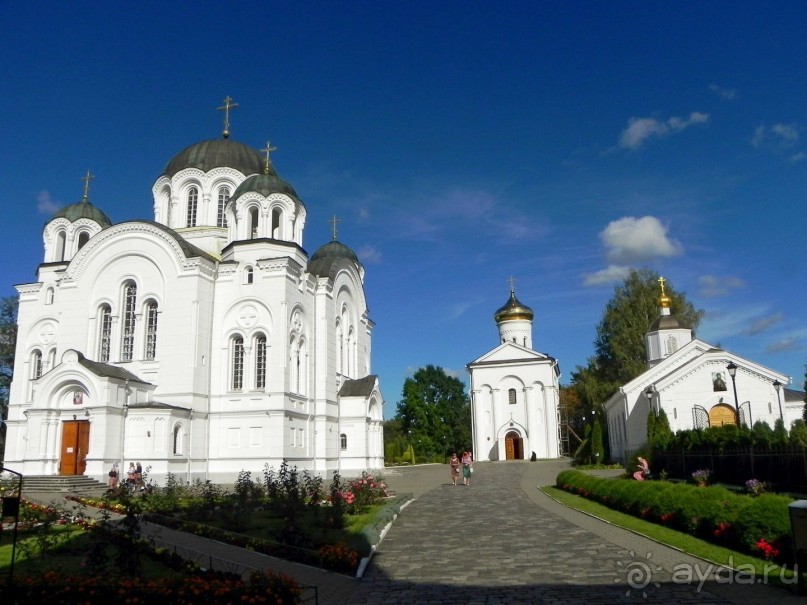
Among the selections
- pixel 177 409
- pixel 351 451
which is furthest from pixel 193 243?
pixel 351 451

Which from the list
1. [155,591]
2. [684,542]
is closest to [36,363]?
[155,591]

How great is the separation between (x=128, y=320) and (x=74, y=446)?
5930mm

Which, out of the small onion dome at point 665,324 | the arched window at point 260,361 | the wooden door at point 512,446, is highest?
the small onion dome at point 665,324

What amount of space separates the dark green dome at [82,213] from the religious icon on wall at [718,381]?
30.8m

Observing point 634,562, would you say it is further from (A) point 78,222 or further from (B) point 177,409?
(A) point 78,222

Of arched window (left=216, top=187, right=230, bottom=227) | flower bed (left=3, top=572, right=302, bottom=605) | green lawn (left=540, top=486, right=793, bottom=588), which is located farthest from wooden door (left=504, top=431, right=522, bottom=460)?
flower bed (left=3, top=572, right=302, bottom=605)

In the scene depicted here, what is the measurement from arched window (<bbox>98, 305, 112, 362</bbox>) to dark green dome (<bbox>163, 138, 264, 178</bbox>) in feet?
27.1

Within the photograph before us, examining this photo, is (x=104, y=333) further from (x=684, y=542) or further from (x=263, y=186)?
(x=684, y=542)

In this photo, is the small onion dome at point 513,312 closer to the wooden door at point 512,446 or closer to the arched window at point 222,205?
the wooden door at point 512,446

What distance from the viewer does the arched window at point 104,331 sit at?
29.0 m

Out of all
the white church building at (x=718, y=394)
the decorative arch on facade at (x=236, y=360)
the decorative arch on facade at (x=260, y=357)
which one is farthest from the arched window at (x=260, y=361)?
the white church building at (x=718, y=394)

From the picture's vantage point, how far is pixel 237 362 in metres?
28.8

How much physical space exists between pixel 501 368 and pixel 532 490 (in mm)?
24046

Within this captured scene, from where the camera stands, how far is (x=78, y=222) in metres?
32.8
